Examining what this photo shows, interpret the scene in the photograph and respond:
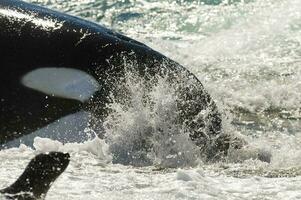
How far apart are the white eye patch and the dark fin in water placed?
71.3 inches

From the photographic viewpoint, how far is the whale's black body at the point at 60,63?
23.6 ft

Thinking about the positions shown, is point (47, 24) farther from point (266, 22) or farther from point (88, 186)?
point (266, 22)

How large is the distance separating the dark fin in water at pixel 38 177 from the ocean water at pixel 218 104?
4.9 inches

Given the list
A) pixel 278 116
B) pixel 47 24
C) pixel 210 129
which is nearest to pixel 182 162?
pixel 210 129

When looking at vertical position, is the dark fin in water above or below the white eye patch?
below

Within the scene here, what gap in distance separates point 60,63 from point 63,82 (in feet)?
0.79

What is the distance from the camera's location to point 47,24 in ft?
26.0

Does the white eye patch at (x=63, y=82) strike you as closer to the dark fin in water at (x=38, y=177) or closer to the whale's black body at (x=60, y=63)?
the whale's black body at (x=60, y=63)

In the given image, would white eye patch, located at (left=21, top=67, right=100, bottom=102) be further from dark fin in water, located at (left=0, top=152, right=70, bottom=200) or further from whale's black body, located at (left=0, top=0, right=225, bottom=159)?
dark fin in water, located at (left=0, top=152, right=70, bottom=200)

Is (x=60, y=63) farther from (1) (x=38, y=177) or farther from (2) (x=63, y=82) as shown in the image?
(1) (x=38, y=177)

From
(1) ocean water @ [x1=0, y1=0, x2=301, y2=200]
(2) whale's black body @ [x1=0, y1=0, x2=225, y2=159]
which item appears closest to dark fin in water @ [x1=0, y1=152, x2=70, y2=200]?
(1) ocean water @ [x1=0, y1=0, x2=301, y2=200]

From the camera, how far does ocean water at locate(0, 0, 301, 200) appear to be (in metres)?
5.96

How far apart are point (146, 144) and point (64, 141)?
2.96 feet

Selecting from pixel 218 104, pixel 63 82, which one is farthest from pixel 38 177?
pixel 218 104
